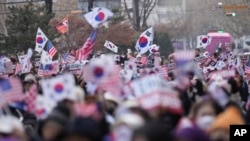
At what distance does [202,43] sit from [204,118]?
19.3m

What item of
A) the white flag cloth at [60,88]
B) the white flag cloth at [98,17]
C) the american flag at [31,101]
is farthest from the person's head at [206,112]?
the white flag cloth at [98,17]

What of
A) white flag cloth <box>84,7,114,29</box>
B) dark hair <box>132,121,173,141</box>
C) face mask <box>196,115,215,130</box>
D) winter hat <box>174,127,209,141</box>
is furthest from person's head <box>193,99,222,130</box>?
white flag cloth <box>84,7,114,29</box>

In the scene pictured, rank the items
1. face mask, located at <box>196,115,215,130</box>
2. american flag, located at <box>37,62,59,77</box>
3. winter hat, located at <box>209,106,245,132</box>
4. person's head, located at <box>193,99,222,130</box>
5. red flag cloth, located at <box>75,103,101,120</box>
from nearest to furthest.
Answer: winter hat, located at <box>209,106,245,132</box> < red flag cloth, located at <box>75,103,101,120</box> < face mask, located at <box>196,115,215,130</box> < person's head, located at <box>193,99,222,130</box> < american flag, located at <box>37,62,59,77</box>

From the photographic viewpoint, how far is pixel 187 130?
20.0ft

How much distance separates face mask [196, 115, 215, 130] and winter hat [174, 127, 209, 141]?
108 centimetres

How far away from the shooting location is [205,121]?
24.2 ft

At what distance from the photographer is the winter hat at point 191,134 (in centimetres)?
598

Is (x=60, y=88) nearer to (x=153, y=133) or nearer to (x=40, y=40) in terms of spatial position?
(x=153, y=133)

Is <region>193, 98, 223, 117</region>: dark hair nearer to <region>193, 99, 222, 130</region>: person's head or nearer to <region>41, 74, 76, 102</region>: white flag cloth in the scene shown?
<region>193, 99, 222, 130</region>: person's head

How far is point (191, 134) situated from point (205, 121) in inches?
53.4

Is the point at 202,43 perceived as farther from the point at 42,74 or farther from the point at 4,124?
the point at 4,124

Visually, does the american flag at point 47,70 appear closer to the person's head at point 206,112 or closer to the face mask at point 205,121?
the person's head at point 206,112

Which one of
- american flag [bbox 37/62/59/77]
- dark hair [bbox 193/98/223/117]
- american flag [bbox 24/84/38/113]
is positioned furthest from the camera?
american flag [bbox 37/62/59/77]

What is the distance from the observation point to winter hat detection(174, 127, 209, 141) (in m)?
5.98
